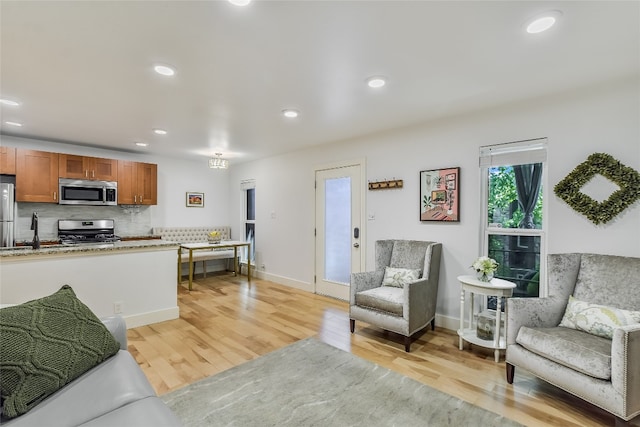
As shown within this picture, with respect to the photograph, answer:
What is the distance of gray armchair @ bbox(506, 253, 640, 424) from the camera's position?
5.85 ft

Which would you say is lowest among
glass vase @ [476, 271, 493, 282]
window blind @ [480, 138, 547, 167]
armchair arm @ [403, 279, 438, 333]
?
armchair arm @ [403, 279, 438, 333]

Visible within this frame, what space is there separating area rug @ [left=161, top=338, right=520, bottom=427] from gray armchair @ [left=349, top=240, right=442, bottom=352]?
21.1 inches

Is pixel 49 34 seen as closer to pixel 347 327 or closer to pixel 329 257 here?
pixel 347 327

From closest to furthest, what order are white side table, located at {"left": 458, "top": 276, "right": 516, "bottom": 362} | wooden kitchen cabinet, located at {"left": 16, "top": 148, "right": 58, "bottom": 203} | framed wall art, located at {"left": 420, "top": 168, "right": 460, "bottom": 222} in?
white side table, located at {"left": 458, "top": 276, "right": 516, "bottom": 362} < framed wall art, located at {"left": 420, "top": 168, "right": 460, "bottom": 222} < wooden kitchen cabinet, located at {"left": 16, "top": 148, "right": 58, "bottom": 203}

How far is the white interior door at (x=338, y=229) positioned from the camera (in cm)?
446

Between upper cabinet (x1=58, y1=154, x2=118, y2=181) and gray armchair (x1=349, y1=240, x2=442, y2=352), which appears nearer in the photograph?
gray armchair (x1=349, y1=240, x2=442, y2=352)

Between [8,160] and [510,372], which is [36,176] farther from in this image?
[510,372]

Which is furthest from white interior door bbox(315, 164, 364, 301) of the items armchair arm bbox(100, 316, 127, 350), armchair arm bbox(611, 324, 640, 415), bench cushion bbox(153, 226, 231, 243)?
armchair arm bbox(100, 316, 127, 350)

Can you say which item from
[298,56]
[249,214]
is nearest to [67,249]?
[298,56]

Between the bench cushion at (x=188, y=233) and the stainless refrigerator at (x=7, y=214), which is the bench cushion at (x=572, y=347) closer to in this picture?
the bench cushion at (x=188, y=233)

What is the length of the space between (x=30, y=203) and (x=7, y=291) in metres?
2.58

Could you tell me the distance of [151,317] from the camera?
11.9ft

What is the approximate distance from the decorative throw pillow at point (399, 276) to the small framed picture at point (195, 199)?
183 inches

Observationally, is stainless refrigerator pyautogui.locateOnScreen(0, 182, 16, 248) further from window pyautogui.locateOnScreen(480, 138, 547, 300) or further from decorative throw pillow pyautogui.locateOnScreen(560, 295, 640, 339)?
decorative throw pillow pyautogui.locateOnScreen(560, 295, 640, 339)
